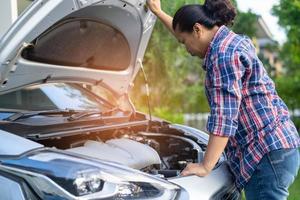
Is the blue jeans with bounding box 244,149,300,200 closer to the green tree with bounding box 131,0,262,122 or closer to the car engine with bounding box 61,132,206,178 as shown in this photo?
the car engine with bounding box 61,132,206,178

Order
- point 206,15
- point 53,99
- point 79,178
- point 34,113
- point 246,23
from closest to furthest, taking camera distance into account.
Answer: point 79,178
point 206,15
point 34,113
point 53,99
point 246,23

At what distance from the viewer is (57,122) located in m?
3.52

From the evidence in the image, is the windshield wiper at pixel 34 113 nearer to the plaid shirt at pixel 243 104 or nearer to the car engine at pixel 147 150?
the car engine at pixel 147 150

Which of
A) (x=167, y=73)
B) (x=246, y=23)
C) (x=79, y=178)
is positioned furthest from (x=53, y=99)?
(x=246, y=23)

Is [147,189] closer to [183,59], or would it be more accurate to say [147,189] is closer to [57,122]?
[57,122]

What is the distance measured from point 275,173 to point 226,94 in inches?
20.6

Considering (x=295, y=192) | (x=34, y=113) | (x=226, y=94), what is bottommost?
(x=295, y=192)

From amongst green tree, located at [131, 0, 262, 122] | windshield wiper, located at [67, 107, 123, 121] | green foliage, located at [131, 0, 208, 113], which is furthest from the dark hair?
green tree, located at [131, 0, 262, 122]

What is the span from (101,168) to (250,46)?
1113 mm

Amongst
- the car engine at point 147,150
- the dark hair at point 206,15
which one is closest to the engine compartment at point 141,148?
the car engine at point 147,150

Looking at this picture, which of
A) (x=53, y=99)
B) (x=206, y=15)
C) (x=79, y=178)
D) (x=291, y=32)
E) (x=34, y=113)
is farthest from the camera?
(x=291, y=32)

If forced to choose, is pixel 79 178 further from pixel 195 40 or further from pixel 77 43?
pixel 77 43

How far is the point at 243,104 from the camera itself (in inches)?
120

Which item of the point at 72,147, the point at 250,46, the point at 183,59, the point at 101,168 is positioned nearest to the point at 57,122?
the point at 72,147
